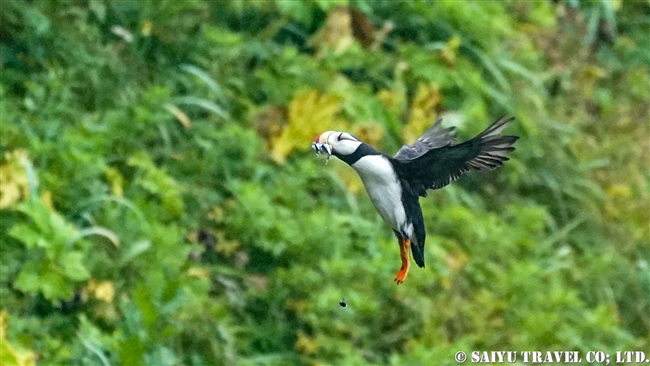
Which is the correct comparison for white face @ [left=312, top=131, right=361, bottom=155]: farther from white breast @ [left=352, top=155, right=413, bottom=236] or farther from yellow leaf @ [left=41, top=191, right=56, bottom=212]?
yellow leaf @ [left=41, top=191, right=56, bottom=212]

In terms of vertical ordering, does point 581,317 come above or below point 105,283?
above

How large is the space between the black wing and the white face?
0.20ft

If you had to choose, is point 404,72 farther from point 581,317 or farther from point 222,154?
point 581,317

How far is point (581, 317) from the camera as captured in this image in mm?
4742

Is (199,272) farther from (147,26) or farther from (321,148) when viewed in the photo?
(321,148)

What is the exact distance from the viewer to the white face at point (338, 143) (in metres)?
0.73

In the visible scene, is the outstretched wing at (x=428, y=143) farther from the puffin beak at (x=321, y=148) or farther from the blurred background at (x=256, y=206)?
the blurred background at (x=256, y=206)

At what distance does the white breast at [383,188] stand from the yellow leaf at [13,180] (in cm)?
Result: 334

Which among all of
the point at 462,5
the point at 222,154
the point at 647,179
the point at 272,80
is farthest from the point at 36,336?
the point at 647,179

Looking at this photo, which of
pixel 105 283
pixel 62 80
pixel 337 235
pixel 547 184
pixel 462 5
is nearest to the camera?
pixel 462 5

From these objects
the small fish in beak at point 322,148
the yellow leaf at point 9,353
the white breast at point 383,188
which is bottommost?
the white breast at point 383,188

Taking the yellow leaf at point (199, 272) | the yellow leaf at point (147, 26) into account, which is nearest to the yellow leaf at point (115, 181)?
the yellow leaf at point (199, 272)

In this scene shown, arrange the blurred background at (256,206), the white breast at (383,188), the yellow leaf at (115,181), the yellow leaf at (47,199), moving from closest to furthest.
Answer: the white breast at (383,188) < the blurred background at (256,206) < the yellow leaf at (47,199) < the yellow leaf at (115,181)

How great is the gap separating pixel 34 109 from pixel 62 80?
9.6 inches
